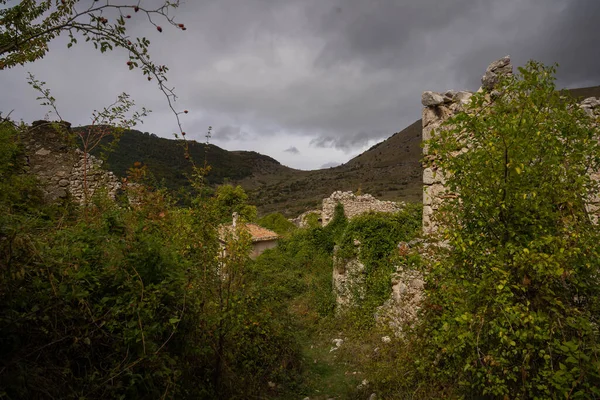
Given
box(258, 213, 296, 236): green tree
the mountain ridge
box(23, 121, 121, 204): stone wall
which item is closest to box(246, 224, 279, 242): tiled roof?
box(258, 213, 296, 236): green tree

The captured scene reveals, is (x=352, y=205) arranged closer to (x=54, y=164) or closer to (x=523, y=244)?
(x=54, y=164)

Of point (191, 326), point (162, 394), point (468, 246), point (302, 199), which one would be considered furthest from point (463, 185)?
point (302, 199)

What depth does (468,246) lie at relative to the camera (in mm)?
3092

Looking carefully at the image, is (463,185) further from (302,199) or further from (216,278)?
(302,199)

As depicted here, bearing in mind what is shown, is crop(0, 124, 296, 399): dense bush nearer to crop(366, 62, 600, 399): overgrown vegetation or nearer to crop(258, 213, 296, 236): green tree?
crop(366, 62, 600, 399): overgrown vegetation

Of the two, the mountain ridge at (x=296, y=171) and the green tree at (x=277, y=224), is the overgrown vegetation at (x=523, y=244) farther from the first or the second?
the mountain ridge at (x=296, y=171)

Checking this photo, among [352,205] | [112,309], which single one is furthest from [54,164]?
[352,205]

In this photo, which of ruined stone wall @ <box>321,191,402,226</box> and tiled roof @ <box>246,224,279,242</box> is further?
tiled roof @ <box>246,224,279,242</box>

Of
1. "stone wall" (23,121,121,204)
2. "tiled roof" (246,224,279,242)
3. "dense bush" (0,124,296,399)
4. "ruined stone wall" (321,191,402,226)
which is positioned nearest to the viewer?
"dense bush" (0,124,296,399)

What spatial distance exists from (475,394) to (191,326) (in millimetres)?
2784

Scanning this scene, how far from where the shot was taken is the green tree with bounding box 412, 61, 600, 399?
2.68 m

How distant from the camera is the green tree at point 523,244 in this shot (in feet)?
8.79

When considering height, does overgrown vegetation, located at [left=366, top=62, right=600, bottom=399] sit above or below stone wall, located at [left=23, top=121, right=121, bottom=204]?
below

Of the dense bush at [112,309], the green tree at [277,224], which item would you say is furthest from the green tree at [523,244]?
the green tree at [277,224]
